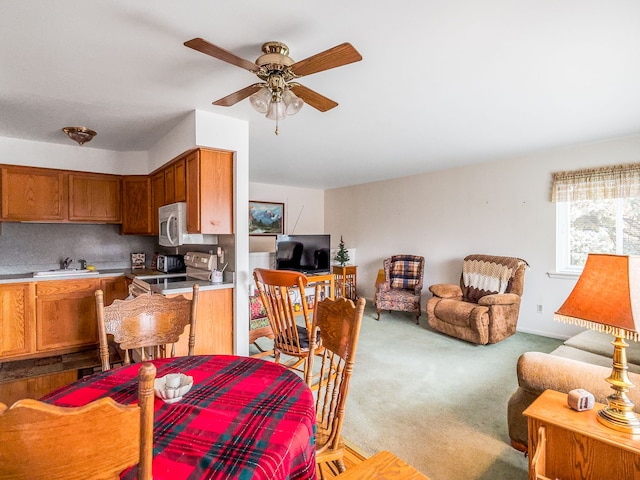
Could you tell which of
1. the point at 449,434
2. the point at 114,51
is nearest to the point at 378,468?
the point at 449,434

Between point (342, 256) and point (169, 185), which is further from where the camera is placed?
point (342, 256)

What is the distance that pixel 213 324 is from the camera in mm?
2822

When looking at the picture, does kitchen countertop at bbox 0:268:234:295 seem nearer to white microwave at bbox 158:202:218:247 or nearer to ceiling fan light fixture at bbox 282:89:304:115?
white microwave at bbox 158:202:218:247

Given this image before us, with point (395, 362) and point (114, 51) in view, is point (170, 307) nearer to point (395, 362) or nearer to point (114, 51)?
point (114, 51)

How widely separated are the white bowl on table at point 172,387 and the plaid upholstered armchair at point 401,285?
13.6 feet

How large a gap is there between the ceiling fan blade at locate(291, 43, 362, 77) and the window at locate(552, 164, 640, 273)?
3.77 meters

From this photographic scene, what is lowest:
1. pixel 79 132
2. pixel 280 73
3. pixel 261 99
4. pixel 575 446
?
pixel 575 446

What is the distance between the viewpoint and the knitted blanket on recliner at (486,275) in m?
4.16

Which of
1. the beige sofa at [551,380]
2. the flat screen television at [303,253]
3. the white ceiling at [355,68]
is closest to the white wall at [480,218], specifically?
the white ceiling at [355,68]

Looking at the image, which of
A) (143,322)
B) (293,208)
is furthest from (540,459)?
(293,208)

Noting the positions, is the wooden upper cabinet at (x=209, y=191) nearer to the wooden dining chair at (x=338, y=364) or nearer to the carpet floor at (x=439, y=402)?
the wooden dining chair at (x=338, y=364)

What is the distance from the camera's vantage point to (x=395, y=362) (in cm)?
338

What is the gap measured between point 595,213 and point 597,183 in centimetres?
37

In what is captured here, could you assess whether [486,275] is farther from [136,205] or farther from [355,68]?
[136,205]
